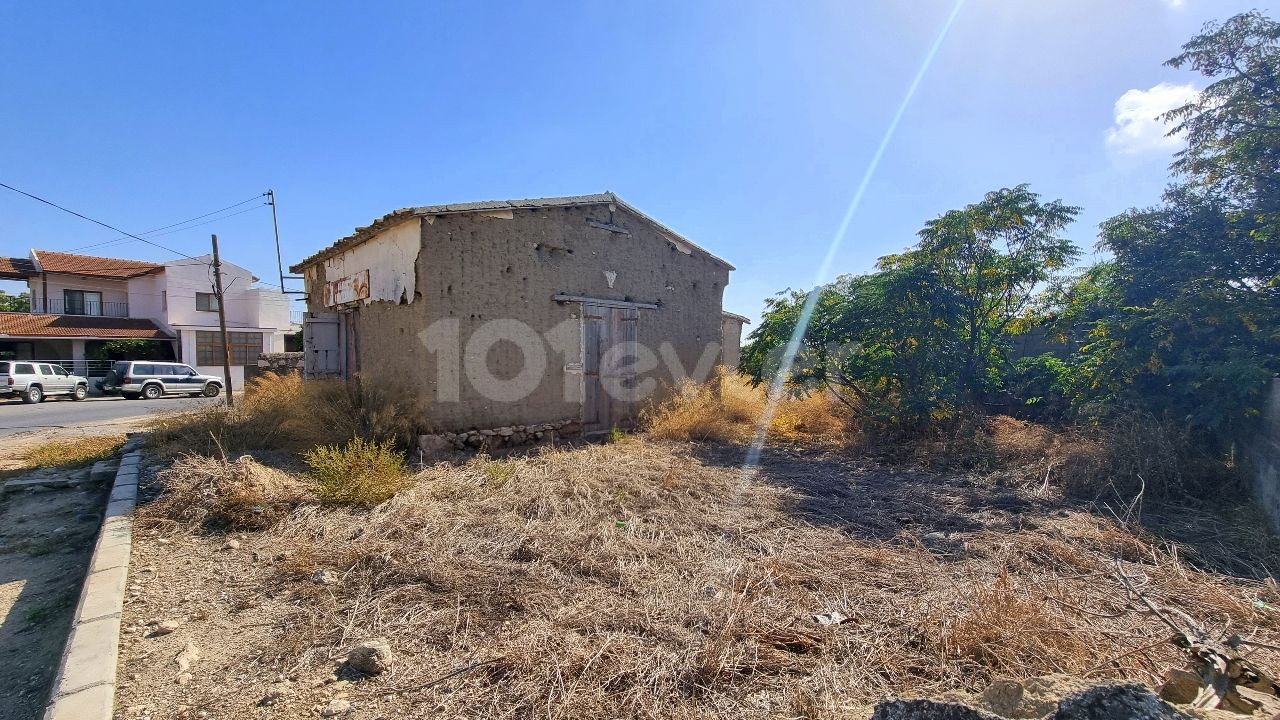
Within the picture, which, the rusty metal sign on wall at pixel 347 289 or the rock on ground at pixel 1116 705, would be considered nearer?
the rock on ground at pixel 1116 705

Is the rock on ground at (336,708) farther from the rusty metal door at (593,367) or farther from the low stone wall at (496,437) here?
the rusty metal door at (593,367)

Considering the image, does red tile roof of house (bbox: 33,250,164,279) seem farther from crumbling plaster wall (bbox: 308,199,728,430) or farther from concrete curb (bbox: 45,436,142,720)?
concrete curb (bbox: 45,436,142,720)

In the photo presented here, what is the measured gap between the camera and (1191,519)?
416cm

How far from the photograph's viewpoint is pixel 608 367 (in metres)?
8.22

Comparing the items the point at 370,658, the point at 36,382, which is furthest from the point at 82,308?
the point at 370,658

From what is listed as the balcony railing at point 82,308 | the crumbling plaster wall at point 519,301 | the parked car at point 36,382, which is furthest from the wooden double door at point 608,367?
the balcony railing at point 82,308

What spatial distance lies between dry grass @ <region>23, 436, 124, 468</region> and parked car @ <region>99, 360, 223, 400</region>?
12.5m

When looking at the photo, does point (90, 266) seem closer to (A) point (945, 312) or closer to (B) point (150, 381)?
(B) point (150, 381)

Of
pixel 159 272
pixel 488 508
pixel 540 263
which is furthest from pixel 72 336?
pixel 488 508

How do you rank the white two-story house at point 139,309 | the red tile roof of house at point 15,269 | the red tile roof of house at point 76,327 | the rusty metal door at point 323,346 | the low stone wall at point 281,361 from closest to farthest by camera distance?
the rusty metal door at point 323,346 → the low stone wall at point 281,361 → the red tile roof of house at point 76,327 → the white two-story house at point 139,309 → the red tile roof of house at point 15,269

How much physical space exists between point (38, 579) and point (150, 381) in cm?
1954

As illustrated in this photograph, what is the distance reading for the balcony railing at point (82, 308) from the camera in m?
23.5

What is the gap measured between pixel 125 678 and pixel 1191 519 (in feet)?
22.3

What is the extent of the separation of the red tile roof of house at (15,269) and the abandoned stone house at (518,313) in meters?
25.0
